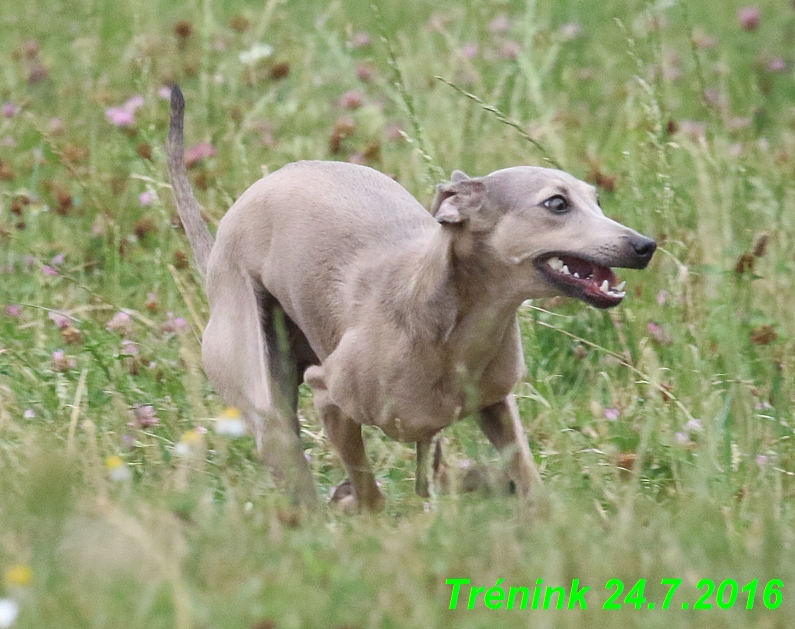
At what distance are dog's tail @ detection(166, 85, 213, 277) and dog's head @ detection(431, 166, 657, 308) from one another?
1.12 m

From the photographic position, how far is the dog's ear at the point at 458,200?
3771 mm

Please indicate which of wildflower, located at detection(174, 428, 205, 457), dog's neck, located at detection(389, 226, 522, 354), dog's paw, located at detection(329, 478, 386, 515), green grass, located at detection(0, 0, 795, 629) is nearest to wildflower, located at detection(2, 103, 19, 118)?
green grass, located at detection(0, 0, 795, 629)

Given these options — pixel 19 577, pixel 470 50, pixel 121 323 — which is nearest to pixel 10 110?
pixel 121 323

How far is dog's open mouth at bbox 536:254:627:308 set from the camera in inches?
145

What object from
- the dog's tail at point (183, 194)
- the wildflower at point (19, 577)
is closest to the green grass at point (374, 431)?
the wildflower at point (19, 577)

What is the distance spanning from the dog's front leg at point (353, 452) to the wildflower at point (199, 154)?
6.85 feet

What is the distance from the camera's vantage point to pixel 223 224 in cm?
452

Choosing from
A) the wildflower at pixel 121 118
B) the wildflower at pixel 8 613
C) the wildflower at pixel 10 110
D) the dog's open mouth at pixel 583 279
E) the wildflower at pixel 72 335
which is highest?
the dog's open mouth at pixel 583 279

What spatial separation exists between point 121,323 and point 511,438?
5.41 ft

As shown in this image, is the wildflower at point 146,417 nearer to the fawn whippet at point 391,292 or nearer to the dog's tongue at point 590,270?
the fawn whippet at point 391,292

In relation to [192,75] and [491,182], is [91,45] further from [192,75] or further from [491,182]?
[491,182]

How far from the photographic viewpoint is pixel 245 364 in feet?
13.9

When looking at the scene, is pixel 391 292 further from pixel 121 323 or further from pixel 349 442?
pixel 121 323

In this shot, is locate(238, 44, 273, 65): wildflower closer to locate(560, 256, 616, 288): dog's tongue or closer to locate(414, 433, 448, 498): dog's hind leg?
locate(414, 433, 448, 498): dog's hind leg
